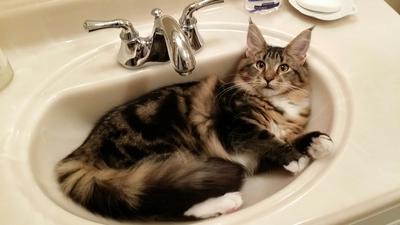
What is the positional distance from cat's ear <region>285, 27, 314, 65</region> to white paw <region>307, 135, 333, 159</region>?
0.77 ft

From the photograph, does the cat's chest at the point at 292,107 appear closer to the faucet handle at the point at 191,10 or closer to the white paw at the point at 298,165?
the white paw at the point at 298,165

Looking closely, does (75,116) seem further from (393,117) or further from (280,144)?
(393,117)

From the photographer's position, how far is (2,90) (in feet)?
2.90

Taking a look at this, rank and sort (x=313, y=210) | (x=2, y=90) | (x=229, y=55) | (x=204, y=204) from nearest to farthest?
(x=313, y=210) < (x=204, y=204) < (x=2, y=90) < (x=229, y=55)

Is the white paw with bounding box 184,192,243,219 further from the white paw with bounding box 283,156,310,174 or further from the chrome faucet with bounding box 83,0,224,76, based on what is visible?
the chrome faucet with bounding box 83,0,224,76

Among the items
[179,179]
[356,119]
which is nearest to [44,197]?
[179,179]

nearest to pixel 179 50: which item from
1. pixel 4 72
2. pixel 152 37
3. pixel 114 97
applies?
pixel 152 37

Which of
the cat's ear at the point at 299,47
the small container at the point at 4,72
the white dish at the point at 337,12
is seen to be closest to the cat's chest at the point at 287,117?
the cat's ear at the point at 299,47

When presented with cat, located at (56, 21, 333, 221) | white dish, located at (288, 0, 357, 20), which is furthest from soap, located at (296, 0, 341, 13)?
cat, located at (56, 21, 333, 221)

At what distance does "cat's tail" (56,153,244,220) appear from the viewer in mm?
751

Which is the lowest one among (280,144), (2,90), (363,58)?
(280,144)

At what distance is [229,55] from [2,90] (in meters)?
0.54

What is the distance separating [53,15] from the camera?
0.94m

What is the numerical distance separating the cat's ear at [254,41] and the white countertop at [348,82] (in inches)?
3.1
